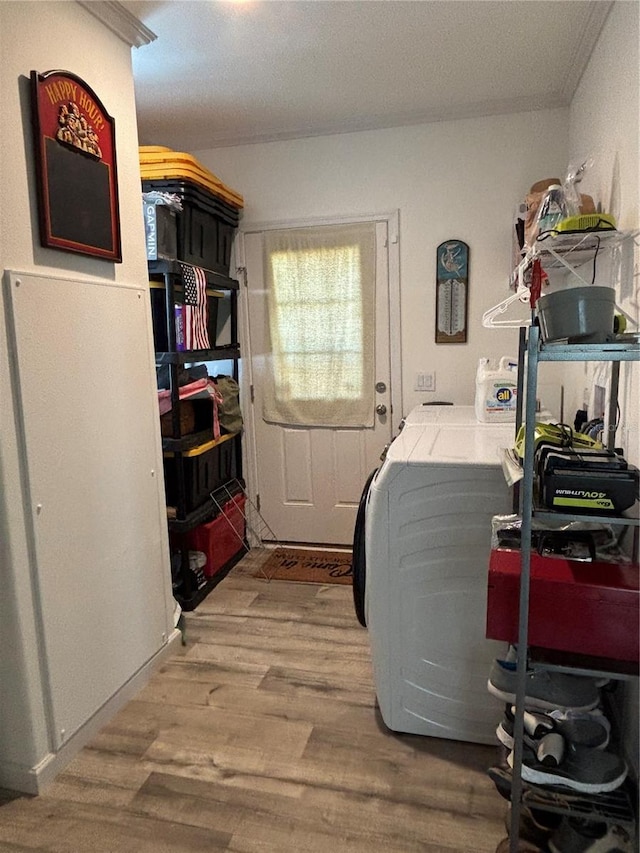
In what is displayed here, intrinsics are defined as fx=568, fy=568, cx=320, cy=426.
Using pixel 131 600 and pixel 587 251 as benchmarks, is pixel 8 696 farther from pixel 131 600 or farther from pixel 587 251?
pixel 587 251

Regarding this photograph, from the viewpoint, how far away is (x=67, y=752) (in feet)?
6.14

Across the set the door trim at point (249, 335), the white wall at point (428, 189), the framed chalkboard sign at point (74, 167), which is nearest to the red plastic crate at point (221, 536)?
the door trim at point (249, 335)

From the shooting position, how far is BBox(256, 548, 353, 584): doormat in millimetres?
3290

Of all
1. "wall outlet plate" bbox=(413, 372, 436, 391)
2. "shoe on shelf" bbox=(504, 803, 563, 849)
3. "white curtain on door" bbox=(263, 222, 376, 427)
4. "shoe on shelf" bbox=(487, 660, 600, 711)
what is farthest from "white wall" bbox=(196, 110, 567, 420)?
"shoe on shelf" bbox=(504, 803, 563, 849)

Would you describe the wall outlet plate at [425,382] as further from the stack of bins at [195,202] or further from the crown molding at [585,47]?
the crown molding at [585,47]

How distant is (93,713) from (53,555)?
0.63 meters

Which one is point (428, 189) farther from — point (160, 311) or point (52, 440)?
point (52, 440)

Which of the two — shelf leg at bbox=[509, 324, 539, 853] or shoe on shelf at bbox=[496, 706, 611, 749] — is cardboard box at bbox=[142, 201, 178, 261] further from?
shoe on shelf at bbox=[496, 706, 611, 749]

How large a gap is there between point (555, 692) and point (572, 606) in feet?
1.00

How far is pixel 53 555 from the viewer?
1795 mm

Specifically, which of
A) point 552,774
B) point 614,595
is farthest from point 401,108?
point 552,774

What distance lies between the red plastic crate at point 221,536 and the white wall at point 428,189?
1.26 m

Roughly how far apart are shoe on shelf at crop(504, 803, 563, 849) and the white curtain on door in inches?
87.9

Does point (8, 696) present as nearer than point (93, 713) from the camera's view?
Yes
